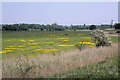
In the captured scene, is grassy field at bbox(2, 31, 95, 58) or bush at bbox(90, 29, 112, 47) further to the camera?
grassy field at bbox(2, 31, 95, 58)

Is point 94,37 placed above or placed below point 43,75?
above

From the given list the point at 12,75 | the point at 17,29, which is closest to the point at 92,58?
the point at 12,75

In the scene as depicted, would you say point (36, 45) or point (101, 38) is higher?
point (101, 38)

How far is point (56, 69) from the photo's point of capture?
9.54 meters

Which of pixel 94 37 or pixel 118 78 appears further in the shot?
pixel 94 37

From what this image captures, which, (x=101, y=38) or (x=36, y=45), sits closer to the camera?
(x=101, y=38)

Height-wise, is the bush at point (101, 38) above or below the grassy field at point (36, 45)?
above

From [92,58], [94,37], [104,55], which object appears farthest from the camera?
[94,37]

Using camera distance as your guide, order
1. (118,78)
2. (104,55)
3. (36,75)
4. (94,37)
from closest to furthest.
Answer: (118,78) → (36,75) → (104,55) → (94,37)

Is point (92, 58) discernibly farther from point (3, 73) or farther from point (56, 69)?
point (3, 73)

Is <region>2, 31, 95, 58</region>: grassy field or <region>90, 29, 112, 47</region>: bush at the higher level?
<region>90, 29, 112, 47</region>: bush

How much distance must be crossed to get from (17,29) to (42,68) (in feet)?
301

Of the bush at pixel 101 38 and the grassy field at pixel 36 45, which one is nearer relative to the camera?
the bush at pixel 101 38

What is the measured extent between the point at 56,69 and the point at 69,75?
1.30 metres
